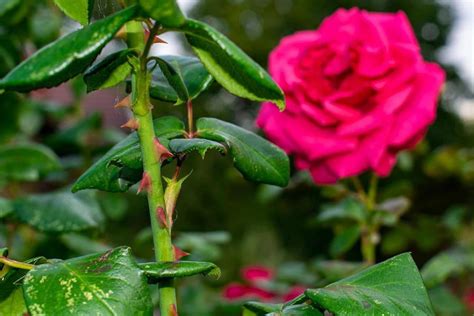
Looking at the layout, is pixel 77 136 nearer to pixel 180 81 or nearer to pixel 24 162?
pixel 24 162

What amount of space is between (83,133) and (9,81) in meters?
1.20

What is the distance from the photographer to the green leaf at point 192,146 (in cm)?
48

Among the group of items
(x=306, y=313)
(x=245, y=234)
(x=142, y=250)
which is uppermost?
(x=306, y=313)

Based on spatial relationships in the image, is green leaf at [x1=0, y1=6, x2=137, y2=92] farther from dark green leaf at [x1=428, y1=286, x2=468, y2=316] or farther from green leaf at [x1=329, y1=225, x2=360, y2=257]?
dark green leaf at [x1=428, y1=286, x2=468, y2=316]

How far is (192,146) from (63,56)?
0.12 meters

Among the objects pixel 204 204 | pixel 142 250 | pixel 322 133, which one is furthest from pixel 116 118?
pixel 322 133

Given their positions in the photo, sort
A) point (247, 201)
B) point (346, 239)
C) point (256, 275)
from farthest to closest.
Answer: point (247, 201) < point (256, 275) < point (346, 239)

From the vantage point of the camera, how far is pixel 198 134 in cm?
53

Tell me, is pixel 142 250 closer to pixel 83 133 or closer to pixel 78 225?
pixel 83 133

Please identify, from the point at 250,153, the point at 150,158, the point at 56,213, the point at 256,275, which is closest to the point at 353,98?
the point at 56,213

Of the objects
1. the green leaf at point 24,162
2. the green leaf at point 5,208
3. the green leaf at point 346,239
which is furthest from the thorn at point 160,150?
the green leaf at point 346,239

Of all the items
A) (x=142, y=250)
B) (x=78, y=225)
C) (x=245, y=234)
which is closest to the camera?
(x=78, y=225)

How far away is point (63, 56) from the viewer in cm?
39

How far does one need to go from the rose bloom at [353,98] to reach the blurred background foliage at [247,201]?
264 mm
